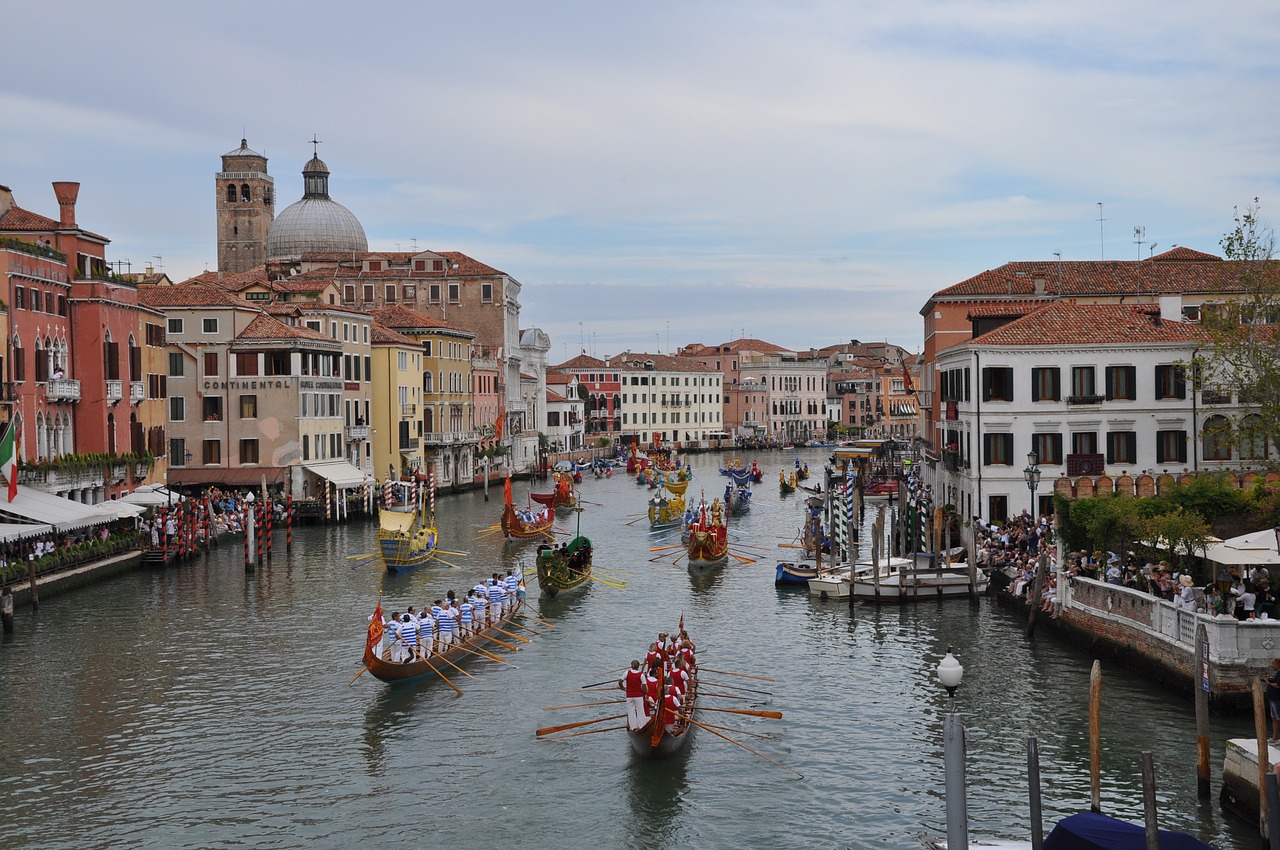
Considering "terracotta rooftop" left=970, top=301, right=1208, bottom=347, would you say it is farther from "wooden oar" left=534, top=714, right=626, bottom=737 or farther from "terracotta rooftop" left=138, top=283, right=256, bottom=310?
"terracotta rooftop" left=138, top=283, right=256, bottom=310

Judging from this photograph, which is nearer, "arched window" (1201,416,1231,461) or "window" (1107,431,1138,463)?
"arched window" (1201,416,1231,461)

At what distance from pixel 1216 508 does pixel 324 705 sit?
14947 millimetres

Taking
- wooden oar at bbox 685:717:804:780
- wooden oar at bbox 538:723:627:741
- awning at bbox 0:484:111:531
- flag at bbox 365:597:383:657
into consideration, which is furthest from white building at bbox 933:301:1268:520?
awning at bbox 0:484:111:531

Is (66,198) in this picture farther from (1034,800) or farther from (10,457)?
(1034,800)

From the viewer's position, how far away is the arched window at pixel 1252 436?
87.2 ft

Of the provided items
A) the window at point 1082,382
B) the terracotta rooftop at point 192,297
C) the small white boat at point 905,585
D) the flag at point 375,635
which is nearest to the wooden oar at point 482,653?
the flag at point 375,635

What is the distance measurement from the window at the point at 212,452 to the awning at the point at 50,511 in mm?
14894

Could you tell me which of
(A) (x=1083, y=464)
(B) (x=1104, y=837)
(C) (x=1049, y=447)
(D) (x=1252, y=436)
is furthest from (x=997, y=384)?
(B) (x=1104, y=837)

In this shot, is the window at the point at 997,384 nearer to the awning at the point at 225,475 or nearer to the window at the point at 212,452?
the awning at the point at 225,475

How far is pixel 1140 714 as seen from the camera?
18.4 metres

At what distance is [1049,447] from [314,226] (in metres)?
57.8

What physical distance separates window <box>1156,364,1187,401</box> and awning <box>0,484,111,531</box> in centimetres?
2512

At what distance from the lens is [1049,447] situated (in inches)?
1254

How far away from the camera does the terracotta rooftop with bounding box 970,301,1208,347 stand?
31656 mm
